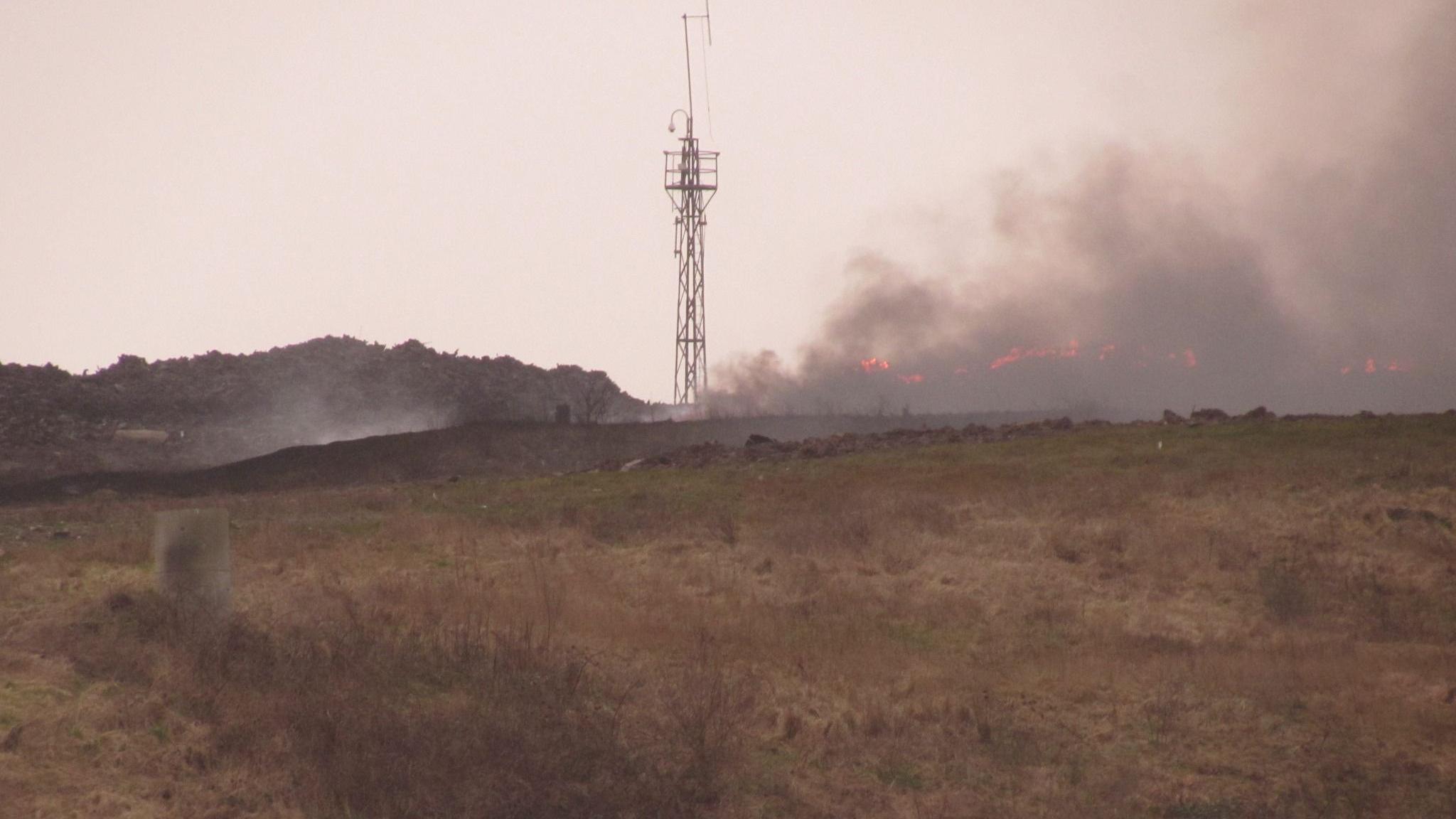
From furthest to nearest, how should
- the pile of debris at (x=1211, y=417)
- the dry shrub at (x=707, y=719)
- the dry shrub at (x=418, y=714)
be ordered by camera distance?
the pile of debris at (x=1211, y=417)
the dry shrub at (x=707, y=719)
the dry shrub at (x=418, y=714)

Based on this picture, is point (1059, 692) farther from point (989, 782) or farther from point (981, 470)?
point (981, 470)

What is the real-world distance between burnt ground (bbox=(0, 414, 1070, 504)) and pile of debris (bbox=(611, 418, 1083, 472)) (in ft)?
0.19

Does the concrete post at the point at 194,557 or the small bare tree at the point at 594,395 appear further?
the small bare tree at the point at 594,395

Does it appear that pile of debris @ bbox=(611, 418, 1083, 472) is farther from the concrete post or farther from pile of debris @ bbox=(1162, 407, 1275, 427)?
the concrete post

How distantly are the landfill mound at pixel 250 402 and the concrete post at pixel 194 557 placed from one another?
24155 mm

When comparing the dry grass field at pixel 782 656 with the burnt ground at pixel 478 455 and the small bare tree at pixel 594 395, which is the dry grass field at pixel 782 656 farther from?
the small bare tree at pixel 594 395

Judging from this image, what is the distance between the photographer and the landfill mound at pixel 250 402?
4081 cm

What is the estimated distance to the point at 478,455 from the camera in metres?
40.4

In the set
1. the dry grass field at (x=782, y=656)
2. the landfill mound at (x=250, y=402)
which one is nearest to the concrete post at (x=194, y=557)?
the dry grass field at (x=782, y=656)

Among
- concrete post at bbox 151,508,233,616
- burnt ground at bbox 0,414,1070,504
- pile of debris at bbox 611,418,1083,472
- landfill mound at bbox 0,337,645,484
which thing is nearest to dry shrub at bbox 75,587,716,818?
concrete post at bbox 151,508,233,616

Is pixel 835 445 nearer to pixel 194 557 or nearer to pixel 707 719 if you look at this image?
pixel 194 557

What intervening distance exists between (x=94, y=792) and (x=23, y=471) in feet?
102

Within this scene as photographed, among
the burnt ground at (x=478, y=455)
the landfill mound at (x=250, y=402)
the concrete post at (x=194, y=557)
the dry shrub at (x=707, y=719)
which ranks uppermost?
the landfill mound at (x=250, y=402)

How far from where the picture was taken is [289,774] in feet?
35.8
